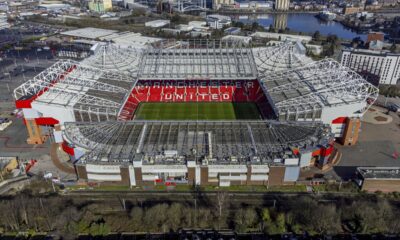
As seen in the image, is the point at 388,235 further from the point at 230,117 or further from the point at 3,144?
the point at 3,144

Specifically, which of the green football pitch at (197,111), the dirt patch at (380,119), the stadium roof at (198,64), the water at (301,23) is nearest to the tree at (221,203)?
the green football pitch at (197,111)

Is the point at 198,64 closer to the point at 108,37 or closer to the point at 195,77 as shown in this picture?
the point at 195,77

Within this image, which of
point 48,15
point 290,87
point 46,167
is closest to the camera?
point 46,167

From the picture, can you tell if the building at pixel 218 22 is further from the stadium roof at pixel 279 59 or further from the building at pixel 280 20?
the stadium roof at pixel 279 59

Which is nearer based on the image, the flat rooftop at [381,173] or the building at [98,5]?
the flat rooftop at [381,173]

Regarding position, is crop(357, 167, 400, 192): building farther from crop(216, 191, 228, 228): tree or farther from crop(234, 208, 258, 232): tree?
crop(216, 191, 228, 228): tree

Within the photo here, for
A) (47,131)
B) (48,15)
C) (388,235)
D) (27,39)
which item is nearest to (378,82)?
(388,235)

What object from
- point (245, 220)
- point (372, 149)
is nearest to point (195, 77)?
point (372, 149)

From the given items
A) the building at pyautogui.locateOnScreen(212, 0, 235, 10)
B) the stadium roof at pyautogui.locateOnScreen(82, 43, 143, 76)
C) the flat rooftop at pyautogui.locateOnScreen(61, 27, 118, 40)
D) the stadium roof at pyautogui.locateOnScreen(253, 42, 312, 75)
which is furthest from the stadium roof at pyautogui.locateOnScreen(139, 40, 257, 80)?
the building at pyautogui.locateOnScreen(212, 0, 235, 10)
